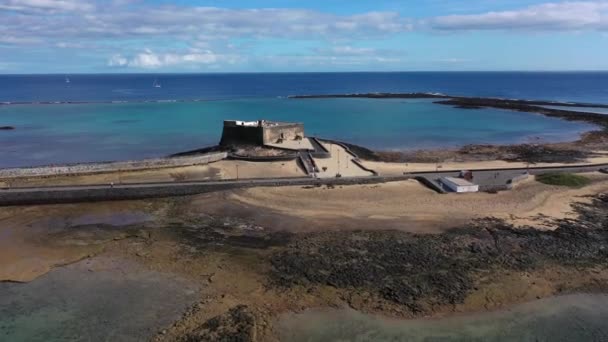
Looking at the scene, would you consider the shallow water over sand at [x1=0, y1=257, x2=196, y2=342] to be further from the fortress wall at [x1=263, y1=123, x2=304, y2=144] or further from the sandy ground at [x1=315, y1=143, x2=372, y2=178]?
the fortress wall at [x1=263, y1=123, x2=304, y2=144]

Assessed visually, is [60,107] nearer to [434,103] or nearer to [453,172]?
[434,103]

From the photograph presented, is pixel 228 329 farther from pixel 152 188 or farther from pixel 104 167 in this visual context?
pixel 104 167

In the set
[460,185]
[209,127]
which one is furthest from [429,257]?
[209,127]

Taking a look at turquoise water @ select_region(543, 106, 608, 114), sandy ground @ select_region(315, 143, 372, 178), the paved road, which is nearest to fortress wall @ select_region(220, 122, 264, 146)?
sandy ground @ select_region(315, 143, 372, 178)

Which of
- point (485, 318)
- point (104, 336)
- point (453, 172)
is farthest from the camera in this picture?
point (453, 172)

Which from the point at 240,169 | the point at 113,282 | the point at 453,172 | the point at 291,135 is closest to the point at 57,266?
the point at 113,282

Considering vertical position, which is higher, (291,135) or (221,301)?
(291,135)

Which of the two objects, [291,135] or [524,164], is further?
[291,135]
